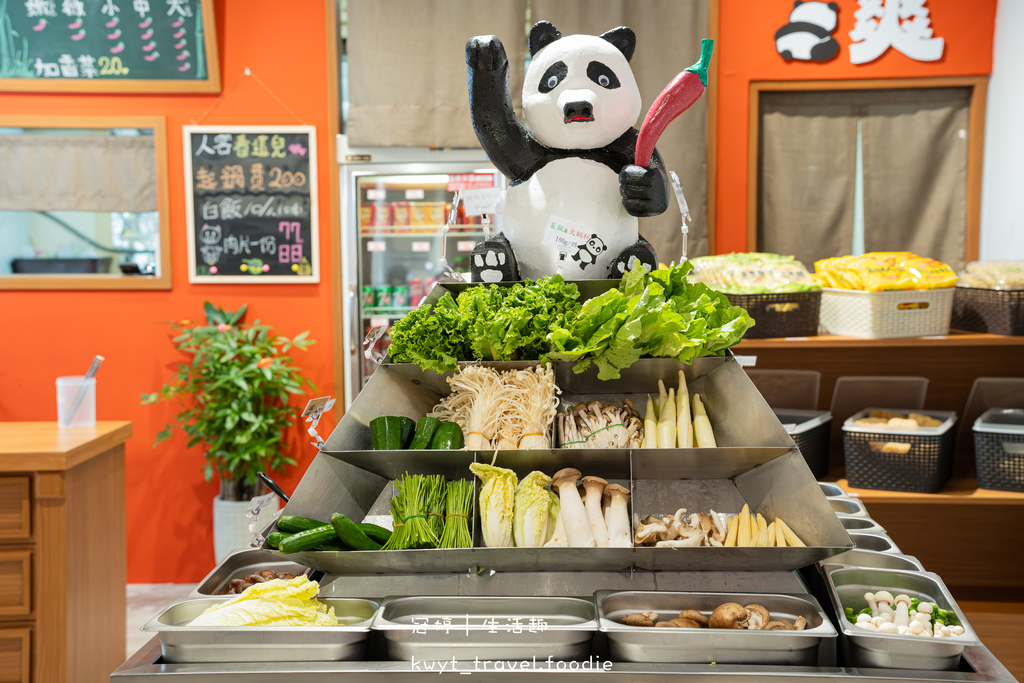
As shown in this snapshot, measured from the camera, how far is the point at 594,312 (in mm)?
1583

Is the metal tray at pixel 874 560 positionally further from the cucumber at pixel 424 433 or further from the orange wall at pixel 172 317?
the orange wall at pixel 172 317

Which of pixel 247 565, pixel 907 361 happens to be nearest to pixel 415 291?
pixel 907 361

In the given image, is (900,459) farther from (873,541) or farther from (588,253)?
(588,253)

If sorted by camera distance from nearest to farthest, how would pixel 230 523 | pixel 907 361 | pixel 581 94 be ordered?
pixel 581 94 < pixel 907 361 < pixel 230 523

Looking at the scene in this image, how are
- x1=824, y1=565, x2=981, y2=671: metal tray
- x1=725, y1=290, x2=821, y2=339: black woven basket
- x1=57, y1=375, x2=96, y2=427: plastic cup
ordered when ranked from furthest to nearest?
x1=725, y1=290, x2=821, y2=339: black woven basket, x1=57, y1=375, x2=96, y2=427: plastic cup, x1=824, y1=565, x2=981, y2=671: metal tray

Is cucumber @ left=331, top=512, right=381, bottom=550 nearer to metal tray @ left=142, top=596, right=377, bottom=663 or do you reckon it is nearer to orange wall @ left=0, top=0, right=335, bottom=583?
metal tray @ left=142, top=596, right=377, bottom=663

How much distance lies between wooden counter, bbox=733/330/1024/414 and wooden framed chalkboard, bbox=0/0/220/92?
3.23 m

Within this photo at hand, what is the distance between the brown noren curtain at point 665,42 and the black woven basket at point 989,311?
4.27 feet

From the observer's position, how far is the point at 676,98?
65.4 inches

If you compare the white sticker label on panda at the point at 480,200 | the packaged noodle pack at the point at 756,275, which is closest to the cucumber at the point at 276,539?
the white sticker label on panda at the point at 480,200

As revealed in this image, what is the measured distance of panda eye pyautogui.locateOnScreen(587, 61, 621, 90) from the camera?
191cm

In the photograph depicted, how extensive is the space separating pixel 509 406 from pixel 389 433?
274mm

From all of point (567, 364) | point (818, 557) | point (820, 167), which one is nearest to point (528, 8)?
point (820, 167)

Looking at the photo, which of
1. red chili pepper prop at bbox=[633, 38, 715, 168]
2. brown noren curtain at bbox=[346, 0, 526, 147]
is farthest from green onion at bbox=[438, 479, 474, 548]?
brown noren curtain at bbox=[346, 0, 526, 147]
